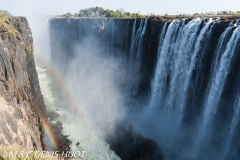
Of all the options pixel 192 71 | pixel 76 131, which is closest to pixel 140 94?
pixel 76 131

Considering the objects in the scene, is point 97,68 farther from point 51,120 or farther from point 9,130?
point 9,130

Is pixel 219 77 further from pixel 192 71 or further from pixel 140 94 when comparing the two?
pixel 140 94

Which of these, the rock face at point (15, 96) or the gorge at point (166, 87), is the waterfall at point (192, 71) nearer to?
the gorge at point (166, 87)

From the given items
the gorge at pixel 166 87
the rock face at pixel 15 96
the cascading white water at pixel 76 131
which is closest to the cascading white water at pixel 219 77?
the gorge at pixel 166 87

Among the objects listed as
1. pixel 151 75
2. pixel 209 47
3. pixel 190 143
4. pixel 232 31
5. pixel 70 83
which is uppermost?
pixel 232 31

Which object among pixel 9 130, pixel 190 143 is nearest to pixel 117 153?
pixel 190 143

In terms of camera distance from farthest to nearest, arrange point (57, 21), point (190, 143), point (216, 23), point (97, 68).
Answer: point (57, 21) → point (97, 68) → point (190, 143) → point (216, 23)
